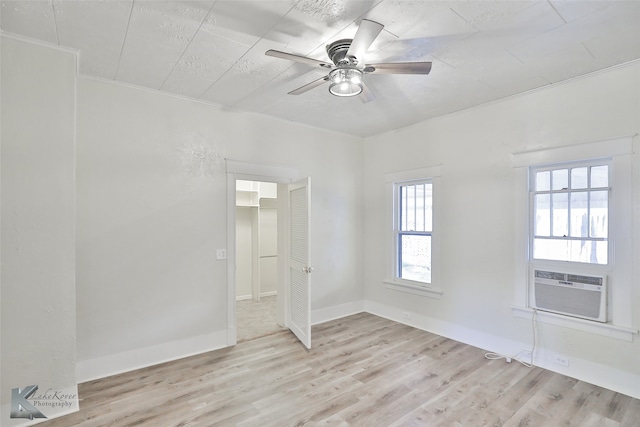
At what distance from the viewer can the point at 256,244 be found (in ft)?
18.8

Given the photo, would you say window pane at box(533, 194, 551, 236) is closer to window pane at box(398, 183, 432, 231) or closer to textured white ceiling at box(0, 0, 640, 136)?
textured white ceiling at box(0, 0, 640, 136)

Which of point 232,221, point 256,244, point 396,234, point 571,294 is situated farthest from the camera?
point 256,244

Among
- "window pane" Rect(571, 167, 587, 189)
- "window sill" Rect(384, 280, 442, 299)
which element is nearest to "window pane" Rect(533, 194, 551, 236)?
"window pane" Rect(571, 167, 587, 189)

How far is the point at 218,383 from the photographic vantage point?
9.29ft

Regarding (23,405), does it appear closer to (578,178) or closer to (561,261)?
(561,261)

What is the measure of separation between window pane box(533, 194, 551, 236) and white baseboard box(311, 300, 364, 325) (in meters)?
2.71

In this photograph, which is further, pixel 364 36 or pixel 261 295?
pixel 261 295

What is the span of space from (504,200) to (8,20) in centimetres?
448

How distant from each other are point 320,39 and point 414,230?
295cm

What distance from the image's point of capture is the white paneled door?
360 cm

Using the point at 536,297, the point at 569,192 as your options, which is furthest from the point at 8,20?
the point at 536,297

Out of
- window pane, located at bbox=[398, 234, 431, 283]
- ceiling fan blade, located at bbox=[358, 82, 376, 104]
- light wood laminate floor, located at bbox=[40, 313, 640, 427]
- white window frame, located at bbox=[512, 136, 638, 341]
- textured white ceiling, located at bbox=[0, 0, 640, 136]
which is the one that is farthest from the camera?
window pane, located at bbox=[398, 234, 431, 283]

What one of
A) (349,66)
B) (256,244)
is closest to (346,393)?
(349,66)

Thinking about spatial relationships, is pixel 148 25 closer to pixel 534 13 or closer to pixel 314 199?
pixel 534 13
